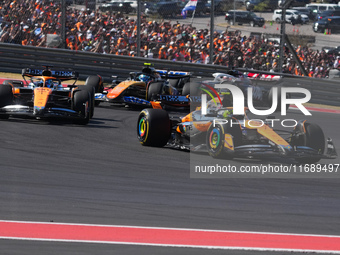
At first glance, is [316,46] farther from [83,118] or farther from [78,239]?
[78,239]

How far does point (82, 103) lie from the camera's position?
12633mm

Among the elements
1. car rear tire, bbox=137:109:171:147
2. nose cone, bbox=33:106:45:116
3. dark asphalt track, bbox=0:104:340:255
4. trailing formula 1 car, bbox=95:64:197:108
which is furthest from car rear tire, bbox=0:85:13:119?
trailing formula 1 car, bbox=95:64:197:108

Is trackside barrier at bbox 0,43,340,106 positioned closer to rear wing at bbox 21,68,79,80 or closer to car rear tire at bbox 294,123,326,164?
rear wing at bbox 21,68,79,80

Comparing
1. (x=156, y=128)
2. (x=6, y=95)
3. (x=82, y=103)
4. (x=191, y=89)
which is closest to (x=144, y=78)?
(x=191, y=89)

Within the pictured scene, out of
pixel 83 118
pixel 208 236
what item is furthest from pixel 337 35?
pixel 208 236

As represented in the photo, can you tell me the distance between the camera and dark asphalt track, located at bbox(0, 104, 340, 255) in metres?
6.14

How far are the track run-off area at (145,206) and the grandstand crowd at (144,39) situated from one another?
9.67m

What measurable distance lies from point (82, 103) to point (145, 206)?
20.2ft

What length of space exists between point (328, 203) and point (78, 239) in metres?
3.17

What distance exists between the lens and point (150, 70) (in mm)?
16703

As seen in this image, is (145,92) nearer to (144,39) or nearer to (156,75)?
(156,75)

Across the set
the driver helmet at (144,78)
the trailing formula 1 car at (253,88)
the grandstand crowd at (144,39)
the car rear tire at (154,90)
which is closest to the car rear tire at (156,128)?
the car rear tire at (154,90)

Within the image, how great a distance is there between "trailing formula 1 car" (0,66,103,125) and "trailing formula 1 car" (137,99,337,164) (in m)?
2.40

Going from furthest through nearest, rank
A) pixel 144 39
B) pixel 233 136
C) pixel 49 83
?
pixel 144 39 < pixel 49 83 < pixel 233 136
